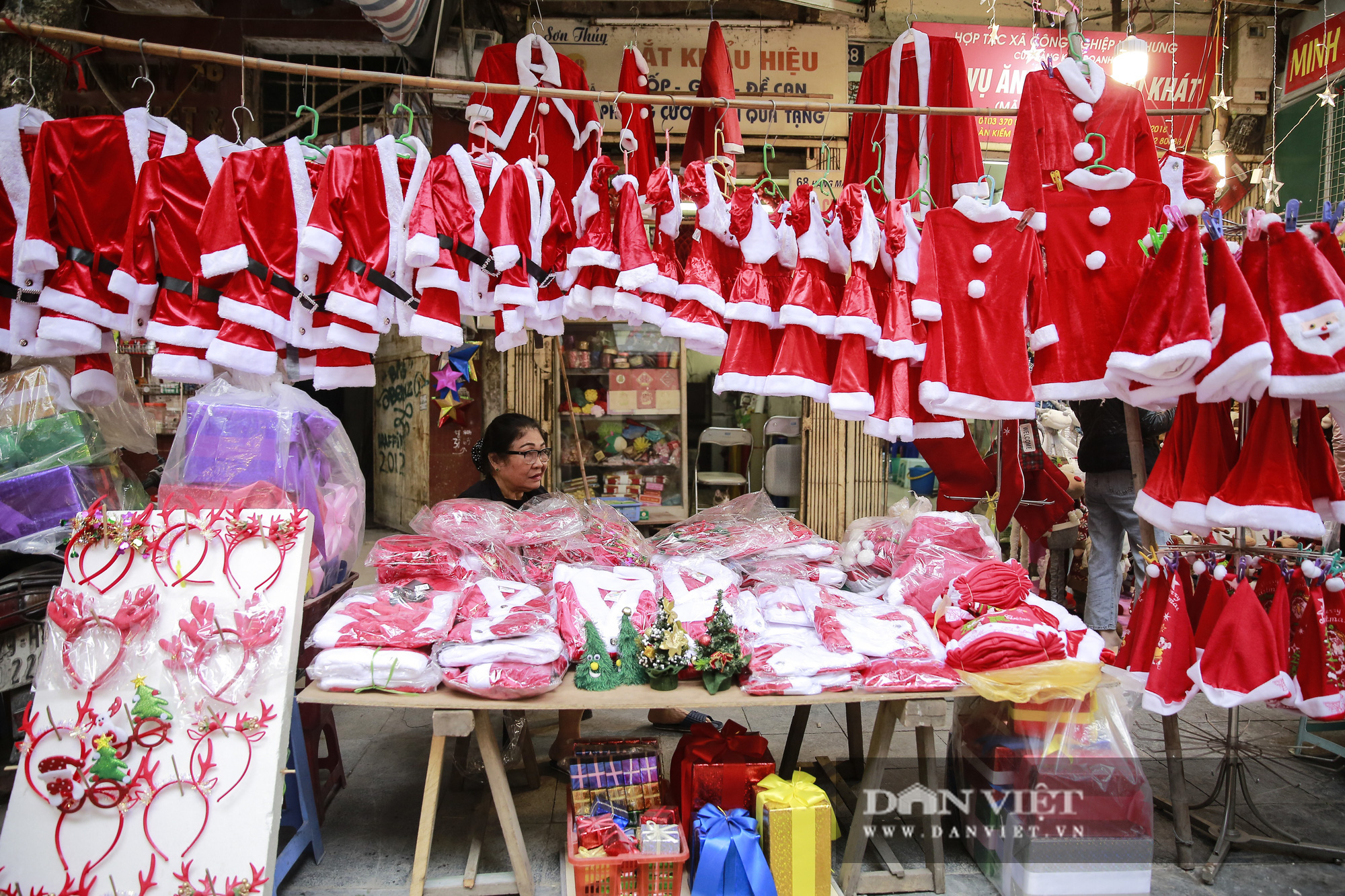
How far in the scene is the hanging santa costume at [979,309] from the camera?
2.66 m

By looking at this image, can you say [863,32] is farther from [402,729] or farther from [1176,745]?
[402,729]

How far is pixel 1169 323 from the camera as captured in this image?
237cm

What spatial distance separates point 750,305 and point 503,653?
149 cm

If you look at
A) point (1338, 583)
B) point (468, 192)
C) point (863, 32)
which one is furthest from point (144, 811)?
point (863, 32)

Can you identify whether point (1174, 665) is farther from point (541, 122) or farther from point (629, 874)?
point (541, 122)

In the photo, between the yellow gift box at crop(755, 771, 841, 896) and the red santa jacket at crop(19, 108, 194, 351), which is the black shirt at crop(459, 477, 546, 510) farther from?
the yellow gift box at crop(755, 771, 841, 896)

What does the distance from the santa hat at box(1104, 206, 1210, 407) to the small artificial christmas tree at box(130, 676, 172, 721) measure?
3.12 m

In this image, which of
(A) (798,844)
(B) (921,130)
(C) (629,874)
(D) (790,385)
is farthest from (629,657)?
(B) (921,130)

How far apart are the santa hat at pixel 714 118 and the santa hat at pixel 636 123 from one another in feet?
0.80

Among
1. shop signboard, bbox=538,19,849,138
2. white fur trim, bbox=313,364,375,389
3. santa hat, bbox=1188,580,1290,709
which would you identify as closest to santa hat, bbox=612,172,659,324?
white fur trim, bbox=313,364,375,389

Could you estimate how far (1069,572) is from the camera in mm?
5461

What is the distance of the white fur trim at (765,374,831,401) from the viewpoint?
279 cm

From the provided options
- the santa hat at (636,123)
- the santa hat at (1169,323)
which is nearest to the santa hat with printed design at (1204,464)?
the santa hat at (1169,323)

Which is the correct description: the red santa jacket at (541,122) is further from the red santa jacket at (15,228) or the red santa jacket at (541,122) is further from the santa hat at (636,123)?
the red santa jacket at (15,228)
